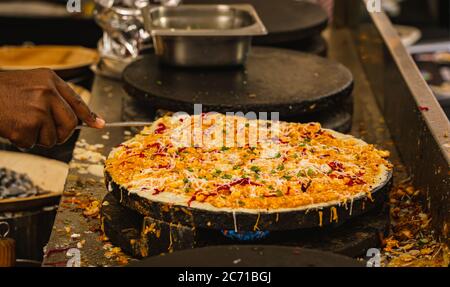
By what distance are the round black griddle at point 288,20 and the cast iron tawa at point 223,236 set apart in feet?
5.84

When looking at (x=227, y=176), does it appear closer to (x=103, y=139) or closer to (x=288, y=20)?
(x=103, y=139)

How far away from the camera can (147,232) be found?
7.67 feet

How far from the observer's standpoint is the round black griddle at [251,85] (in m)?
3.19

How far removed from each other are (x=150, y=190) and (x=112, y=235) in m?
0.20

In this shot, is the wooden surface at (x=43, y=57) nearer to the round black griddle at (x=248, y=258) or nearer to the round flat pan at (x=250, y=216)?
the round flat pan at (x=250, y=216)

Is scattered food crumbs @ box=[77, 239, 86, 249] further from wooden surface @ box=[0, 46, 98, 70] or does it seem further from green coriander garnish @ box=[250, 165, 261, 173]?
wooden surface @ box=[0, 46, 98, 70]

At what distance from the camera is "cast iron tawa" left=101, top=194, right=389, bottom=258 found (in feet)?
7.60

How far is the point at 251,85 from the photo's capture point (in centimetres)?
341

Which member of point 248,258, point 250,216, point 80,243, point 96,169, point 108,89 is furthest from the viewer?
point 108,89

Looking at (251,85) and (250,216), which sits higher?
(250,216)

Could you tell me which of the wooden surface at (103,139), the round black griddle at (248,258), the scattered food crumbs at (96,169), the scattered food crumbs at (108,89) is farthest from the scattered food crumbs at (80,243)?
the scattered food crumbs at (108,89)

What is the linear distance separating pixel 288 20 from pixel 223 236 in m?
2.16

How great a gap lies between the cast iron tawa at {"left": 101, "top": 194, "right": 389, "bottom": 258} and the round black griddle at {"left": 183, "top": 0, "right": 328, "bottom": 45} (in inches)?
70.1

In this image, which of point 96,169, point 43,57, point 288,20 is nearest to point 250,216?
point 96,169
